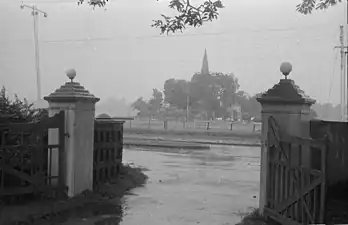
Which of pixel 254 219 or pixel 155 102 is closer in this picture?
pixel 254 219

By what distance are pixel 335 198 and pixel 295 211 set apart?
0.50 meters

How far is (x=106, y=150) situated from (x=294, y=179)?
13.9ft

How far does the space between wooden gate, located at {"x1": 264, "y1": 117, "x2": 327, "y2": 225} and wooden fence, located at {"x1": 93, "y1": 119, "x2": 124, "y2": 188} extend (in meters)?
3.36

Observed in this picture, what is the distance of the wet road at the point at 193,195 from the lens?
689 cm

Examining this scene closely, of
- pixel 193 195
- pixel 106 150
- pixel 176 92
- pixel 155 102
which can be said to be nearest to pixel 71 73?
pixel 106 150

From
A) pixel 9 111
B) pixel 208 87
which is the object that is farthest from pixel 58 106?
pixel 208 87

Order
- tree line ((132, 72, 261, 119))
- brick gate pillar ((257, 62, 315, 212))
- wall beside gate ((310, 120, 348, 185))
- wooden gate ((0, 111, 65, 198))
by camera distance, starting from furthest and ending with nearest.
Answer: tree line ((132, 72, 261, 119)) < wooden gate ((0, 111, 65, 198)) < brick gate pillar ((257, 62, 315, 212)) < wall beside gate ((310, 120, 348, 185))

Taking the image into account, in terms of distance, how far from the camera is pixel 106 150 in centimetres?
880

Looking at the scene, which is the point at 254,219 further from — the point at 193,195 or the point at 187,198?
the point at 193,195

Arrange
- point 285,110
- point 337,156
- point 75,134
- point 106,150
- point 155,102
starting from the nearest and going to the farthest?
point 337,156, point 285,110, point 75,134, point 106,150, point 155,102

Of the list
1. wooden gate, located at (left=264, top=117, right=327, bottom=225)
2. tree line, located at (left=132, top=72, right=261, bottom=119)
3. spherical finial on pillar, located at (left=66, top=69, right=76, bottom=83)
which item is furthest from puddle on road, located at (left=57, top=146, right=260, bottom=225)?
tree line, located at (left=132, top=72, right=261, bottom=119)

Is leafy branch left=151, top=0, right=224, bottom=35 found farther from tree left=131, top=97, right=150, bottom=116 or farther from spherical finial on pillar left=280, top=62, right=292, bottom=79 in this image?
tree left=131, top=97, right=150, bottom=116

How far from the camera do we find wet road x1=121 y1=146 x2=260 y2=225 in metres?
6.89

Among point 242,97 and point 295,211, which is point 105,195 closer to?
point 295,211
